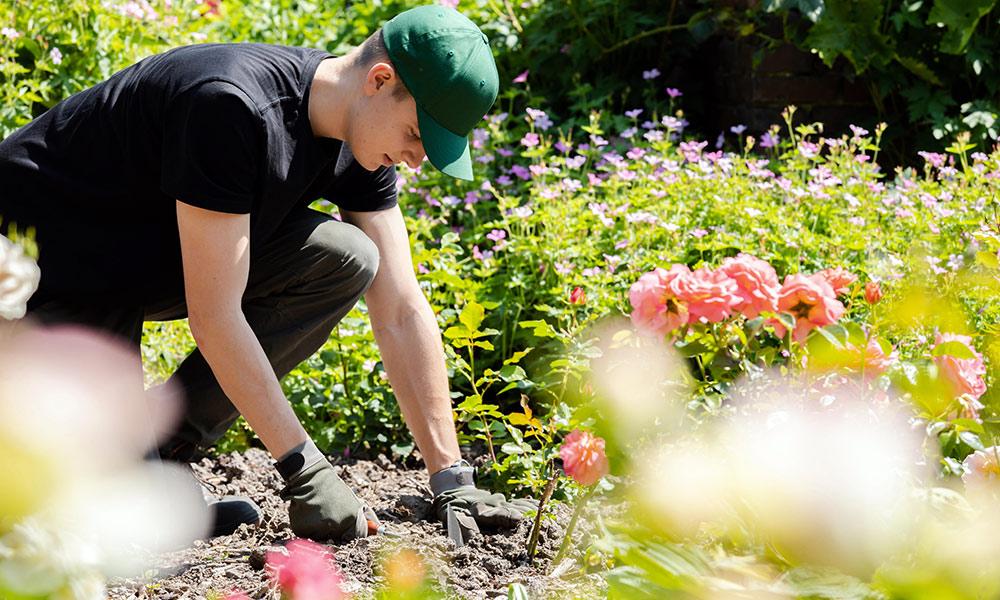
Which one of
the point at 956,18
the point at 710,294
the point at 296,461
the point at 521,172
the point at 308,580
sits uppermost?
the point at 956,18

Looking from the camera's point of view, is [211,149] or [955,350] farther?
[211,149]

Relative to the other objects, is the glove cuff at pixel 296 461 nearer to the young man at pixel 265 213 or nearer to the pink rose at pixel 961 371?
the young man at pixel 265 213

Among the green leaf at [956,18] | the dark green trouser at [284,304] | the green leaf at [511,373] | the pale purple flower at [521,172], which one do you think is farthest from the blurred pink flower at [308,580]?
the green leaf at [956,18]

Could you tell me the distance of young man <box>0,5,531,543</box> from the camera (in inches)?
66.7

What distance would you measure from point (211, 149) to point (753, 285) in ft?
3.10

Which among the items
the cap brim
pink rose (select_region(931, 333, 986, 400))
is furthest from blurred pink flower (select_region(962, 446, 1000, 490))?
the cap brim

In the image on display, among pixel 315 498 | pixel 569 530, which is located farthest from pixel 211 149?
pixel 569 530

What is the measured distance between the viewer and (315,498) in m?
1.76

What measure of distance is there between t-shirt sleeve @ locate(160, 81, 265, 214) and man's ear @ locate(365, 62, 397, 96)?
207 millimetres

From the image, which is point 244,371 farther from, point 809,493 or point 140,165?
point 809,493

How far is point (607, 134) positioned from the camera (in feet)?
13.3

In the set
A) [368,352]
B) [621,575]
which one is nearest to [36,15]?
[368,352]

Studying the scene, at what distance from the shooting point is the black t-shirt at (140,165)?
1.75 metres

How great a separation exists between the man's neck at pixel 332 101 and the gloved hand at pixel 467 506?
737 millimetres
